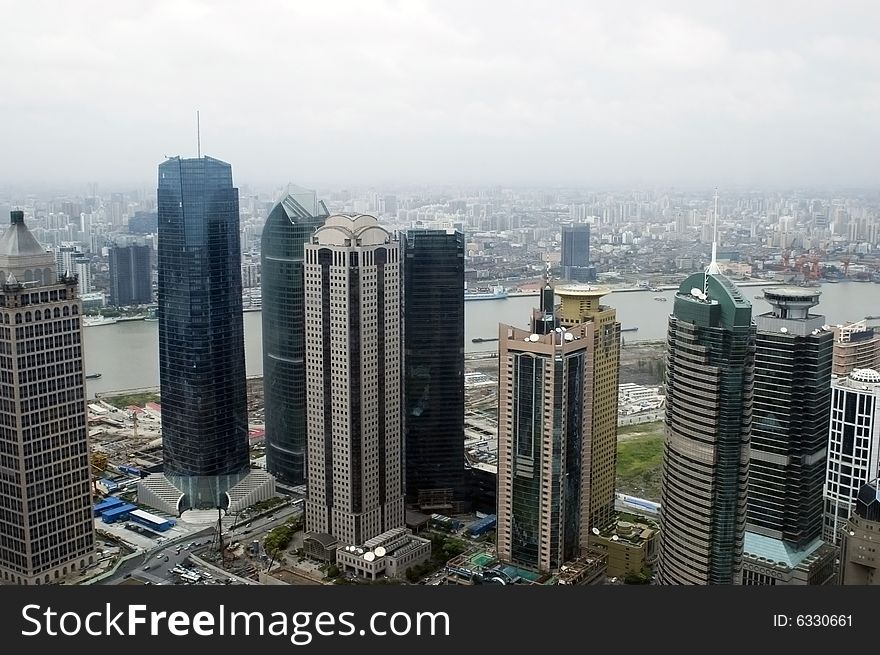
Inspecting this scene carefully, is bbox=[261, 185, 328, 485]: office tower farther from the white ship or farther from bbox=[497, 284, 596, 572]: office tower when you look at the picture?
bbox=[497, 284, 596, 572]: office tower

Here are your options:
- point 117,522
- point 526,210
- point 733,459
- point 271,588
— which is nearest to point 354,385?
point 526,210

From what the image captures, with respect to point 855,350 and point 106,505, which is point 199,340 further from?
point 855,350

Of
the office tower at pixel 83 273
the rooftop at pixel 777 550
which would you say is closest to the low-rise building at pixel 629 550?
the rooftop at pixel 777 550

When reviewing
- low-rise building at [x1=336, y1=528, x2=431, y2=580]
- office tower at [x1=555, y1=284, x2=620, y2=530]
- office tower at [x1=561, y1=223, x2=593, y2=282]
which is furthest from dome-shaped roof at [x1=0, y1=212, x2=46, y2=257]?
office tower at [x1=555, y1=284, x2=620, y2=530]

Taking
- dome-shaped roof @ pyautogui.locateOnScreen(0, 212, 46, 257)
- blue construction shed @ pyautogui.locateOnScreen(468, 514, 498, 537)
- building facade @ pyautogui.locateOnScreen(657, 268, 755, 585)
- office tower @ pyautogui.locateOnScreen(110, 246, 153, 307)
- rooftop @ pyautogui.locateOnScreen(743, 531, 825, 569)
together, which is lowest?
blue construction shed @ pyautogui.locateOnScreen(468, 514, 498, 537)

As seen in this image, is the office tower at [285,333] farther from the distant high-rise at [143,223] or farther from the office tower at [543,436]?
the office tower at [543,436]
